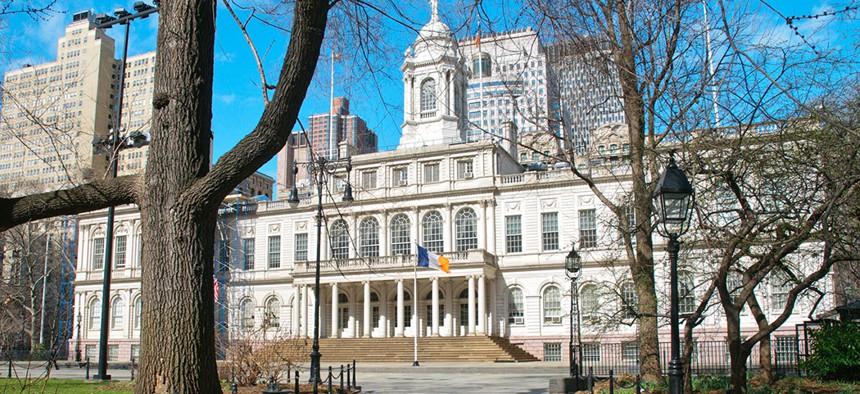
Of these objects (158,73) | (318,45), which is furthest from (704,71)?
(158,73)

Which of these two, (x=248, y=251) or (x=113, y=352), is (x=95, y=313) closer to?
(x=113, y=352)

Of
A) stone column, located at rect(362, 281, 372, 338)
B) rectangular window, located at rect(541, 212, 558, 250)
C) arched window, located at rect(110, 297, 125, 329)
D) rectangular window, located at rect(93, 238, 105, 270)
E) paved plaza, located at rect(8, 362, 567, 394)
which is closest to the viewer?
paved plaza, located at rect(8, 362, 567, 394)

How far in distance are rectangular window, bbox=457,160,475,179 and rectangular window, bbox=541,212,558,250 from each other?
209 inches

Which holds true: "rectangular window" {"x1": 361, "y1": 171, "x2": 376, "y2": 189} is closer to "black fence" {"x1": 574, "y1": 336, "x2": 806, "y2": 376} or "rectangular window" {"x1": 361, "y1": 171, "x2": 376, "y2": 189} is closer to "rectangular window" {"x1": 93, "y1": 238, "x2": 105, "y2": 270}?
"black fence" {"x1": 574, "y1": 336, "x2": 806, "y2": 376}

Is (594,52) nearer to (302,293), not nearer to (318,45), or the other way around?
(318,45)

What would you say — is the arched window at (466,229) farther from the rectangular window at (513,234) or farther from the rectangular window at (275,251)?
the rectangular window at (275,251)

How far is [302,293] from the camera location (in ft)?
152

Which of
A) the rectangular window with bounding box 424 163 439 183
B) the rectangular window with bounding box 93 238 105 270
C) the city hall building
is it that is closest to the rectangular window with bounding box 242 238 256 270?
the city hall building

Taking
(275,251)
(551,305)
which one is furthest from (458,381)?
(275,251)

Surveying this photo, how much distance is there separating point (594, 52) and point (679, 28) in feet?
4.63

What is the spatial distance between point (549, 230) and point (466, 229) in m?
5.01

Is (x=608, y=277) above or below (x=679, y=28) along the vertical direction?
below

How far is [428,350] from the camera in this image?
3972cm

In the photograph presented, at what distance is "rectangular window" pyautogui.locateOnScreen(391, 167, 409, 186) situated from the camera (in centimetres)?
4669
